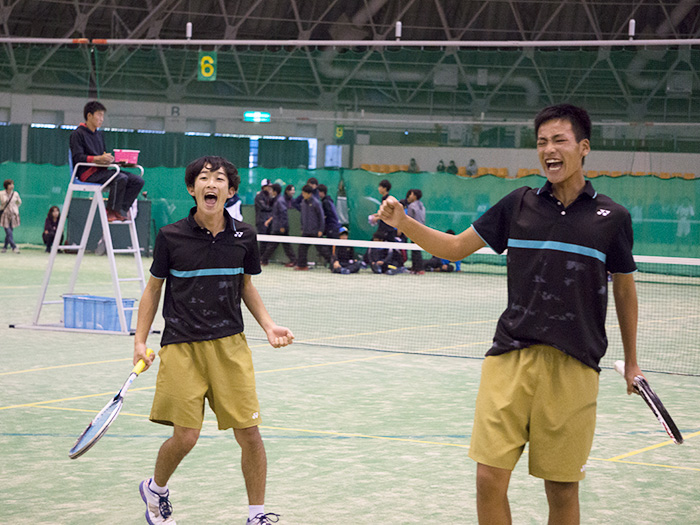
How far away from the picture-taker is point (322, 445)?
6.27 metres

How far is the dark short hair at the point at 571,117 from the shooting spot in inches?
142

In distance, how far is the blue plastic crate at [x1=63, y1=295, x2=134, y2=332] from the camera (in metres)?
11.1

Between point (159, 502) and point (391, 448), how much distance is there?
2070mm

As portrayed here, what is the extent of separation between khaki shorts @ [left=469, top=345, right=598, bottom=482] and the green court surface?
4.43 ft

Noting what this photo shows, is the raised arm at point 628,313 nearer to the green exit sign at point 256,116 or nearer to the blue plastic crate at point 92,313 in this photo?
the blue plastic crate at point 92,313

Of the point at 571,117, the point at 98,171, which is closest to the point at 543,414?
the point at 571,117

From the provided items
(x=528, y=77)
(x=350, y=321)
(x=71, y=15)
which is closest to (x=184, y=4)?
(x=71, y=15)

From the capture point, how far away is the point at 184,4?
3666 centimetres

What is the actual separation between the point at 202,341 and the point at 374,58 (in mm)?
27954

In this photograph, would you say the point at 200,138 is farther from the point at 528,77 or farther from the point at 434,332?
the point at 434,332

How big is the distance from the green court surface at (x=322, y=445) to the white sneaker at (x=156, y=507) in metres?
0.16

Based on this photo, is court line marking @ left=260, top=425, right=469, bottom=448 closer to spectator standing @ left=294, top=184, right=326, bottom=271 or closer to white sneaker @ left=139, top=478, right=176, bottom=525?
white sneaker @ left=139, top=478, right=176, bottom=525

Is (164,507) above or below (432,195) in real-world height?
below

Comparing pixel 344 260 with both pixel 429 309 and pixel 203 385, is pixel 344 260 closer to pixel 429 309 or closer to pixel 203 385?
pixel 429 309
